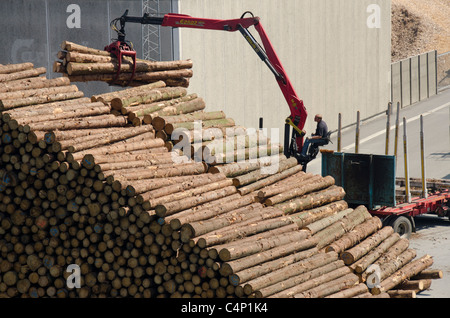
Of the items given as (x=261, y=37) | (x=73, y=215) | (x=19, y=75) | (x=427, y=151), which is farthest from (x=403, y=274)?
(x=427, y=151)

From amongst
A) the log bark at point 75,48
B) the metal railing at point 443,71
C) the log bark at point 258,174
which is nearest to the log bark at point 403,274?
the log bark at point 258,174

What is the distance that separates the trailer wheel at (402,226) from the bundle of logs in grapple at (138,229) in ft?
11.2

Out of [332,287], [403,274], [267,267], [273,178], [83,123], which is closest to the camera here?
[267,267]

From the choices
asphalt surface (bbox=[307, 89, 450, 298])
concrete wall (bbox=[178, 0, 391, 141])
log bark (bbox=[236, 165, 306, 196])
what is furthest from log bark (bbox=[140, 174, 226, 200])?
concrete wall (bbox=[178, 0, 391, 141])

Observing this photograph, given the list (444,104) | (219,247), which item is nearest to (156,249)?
(219,247)

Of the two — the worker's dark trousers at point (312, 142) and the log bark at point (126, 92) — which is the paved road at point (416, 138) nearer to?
the worker's dark trousers at point (312, 142)

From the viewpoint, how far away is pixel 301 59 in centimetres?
3516

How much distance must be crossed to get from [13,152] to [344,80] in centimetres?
2630

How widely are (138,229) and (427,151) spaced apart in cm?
2201

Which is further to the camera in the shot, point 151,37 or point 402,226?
point 151,37

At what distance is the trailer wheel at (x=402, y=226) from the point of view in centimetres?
2073

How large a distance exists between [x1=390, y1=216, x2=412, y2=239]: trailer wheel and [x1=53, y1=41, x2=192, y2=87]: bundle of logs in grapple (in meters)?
7.68
